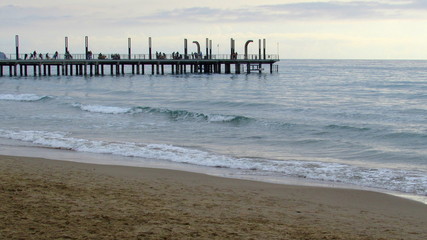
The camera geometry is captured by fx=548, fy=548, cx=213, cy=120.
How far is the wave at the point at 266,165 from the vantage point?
35.8 feet

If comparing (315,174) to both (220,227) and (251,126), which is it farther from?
(251,126)

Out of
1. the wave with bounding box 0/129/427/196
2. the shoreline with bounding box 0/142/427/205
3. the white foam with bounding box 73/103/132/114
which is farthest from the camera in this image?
the white foam with bounding box 73/103/132/114

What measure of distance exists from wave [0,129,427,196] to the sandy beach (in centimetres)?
125

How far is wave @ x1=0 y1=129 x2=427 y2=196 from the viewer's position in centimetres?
1092

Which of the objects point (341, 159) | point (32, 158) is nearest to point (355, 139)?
point (341, 159)

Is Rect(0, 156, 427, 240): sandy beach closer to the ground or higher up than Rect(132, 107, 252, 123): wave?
closer to the ground

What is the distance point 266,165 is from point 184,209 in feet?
17.5

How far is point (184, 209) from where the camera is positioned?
7.54m

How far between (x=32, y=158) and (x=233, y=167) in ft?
15.7

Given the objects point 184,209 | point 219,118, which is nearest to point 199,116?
point 219,118

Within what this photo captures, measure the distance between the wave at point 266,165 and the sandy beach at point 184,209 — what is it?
4.12ft

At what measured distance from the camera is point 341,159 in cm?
1393

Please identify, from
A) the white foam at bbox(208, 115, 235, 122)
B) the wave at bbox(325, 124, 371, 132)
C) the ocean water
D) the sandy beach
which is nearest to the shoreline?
the ocean water

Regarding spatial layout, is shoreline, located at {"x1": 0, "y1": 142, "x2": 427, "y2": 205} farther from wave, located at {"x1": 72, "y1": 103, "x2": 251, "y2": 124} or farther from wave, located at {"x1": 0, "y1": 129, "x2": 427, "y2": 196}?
wave, located at {"x1": 72, "y1": 103, "x2": 251, "y2": 124}
